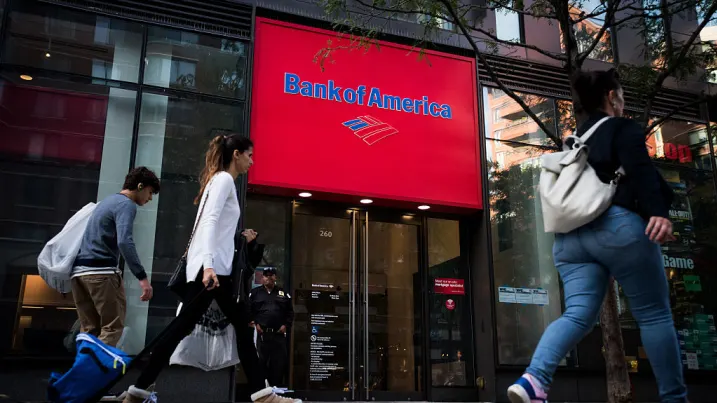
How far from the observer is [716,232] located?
11461 millimetres

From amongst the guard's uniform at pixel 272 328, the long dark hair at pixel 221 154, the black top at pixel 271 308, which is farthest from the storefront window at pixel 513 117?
the long dark hair at pixel 221 154

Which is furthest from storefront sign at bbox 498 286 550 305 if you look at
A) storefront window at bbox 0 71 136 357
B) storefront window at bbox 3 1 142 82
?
storefront window at bbox 3 1 142 82

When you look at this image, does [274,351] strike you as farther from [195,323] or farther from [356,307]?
[195,323]

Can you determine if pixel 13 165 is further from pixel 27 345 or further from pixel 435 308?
pixel 435 308

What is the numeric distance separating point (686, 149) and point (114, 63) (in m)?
10.0

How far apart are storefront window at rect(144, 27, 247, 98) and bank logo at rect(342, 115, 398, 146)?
5.58 ft

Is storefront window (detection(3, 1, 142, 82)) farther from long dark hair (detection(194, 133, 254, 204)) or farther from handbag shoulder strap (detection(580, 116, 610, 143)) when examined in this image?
handbag shoulder strap (detection(580, 116, 610, 143))

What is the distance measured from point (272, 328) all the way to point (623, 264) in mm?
6079

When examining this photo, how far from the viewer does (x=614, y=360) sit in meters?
6.10

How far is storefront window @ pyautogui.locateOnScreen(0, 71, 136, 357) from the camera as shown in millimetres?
7148

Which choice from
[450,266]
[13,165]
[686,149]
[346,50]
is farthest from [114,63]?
[686,149]

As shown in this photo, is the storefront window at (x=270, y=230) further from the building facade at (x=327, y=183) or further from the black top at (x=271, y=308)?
the black top at (x=271, y=308)

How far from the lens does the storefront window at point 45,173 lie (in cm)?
715

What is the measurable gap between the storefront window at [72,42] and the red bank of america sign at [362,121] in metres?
1.74
